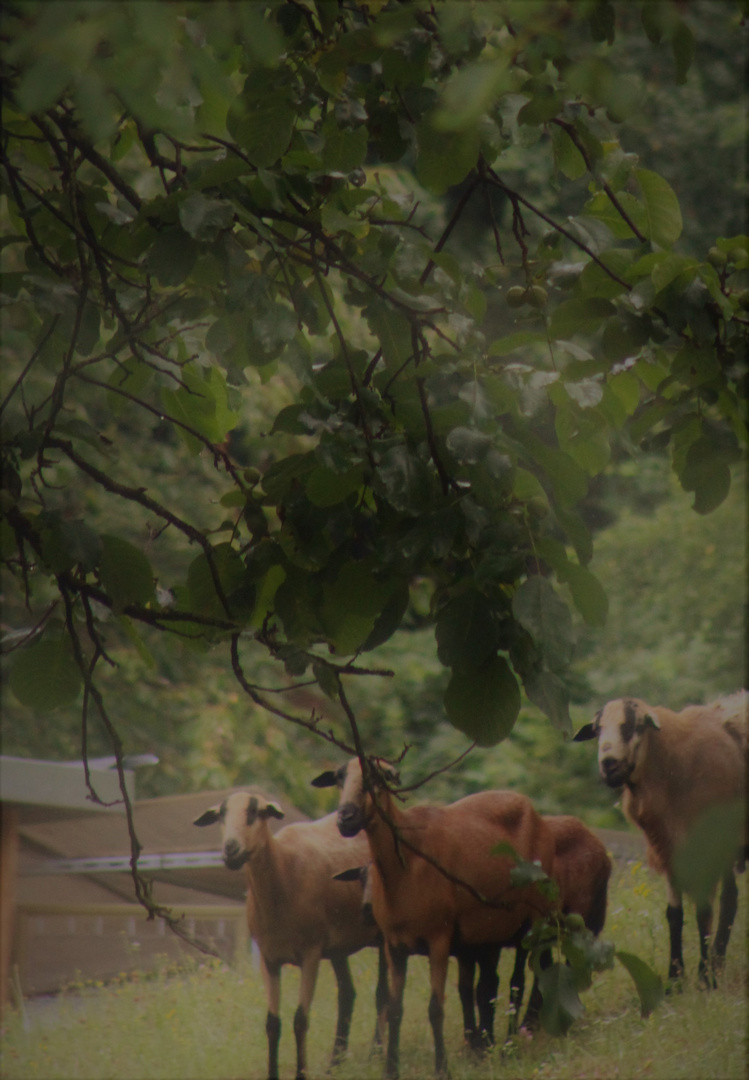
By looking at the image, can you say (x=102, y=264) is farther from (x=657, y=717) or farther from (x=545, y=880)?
(x=657, y=717)

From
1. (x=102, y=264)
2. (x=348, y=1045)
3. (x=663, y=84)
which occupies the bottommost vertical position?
(x=348, y=1045)

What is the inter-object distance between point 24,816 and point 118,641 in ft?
2.03

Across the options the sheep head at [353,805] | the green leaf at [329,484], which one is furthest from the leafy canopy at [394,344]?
the sheep head at [353,805]

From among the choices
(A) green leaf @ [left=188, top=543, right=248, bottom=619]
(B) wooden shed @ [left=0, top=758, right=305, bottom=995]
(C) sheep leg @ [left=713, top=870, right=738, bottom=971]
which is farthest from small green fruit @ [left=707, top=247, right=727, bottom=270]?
(B) wooden shed @ [left=0, top=758, right=305, bottom=995]

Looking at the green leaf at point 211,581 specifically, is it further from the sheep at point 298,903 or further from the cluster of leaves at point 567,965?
the sheep at point 298,903

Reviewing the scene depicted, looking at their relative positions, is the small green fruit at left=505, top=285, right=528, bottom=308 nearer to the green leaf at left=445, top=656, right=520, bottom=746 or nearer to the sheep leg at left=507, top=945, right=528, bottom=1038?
the green leaf at left=445, top=656, right=520, bottom=746

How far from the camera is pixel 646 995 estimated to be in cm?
71

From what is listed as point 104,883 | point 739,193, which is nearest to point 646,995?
point 104,883

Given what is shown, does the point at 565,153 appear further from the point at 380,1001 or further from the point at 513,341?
the point at 380,1001

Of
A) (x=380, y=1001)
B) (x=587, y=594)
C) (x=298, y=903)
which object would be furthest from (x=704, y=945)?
(x=587, y=594)

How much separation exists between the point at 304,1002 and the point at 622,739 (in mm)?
494

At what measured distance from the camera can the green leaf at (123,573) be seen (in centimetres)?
82

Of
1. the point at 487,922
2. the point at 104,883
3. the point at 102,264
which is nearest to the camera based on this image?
the point at 102,264

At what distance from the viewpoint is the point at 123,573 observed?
0.83 m
